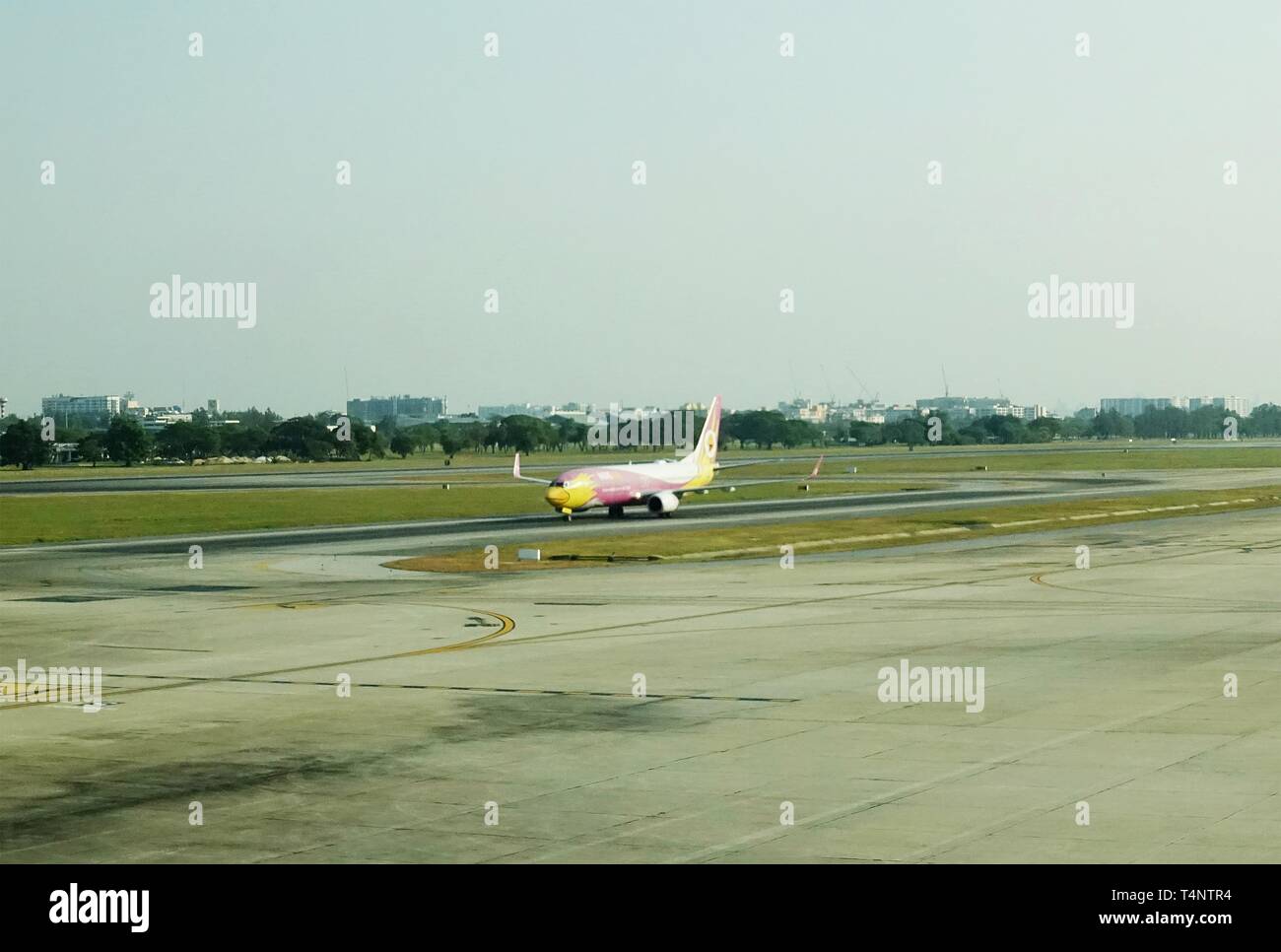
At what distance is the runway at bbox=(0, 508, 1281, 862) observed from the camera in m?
18.0

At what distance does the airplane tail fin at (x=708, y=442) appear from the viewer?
9775 cm

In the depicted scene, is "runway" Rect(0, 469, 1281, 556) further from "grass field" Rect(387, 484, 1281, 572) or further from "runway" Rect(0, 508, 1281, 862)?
"runway" Rect(0, 508, 1281, 862)

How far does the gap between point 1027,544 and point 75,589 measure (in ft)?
132

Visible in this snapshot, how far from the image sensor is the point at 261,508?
10462 centimetres

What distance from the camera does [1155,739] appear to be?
23.6 m

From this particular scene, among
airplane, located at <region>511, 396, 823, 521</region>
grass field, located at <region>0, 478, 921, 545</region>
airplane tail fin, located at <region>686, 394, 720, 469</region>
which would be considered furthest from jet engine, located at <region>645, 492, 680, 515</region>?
grass field, located at <region>0, 478, 921, 545</region>

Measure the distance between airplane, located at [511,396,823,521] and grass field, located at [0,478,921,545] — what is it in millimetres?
9926

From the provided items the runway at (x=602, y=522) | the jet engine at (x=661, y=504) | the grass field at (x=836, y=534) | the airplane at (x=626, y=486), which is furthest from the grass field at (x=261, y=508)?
the grass field at (x=836, y=534)

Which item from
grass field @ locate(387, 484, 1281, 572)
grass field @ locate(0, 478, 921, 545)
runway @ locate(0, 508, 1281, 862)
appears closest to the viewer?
runway @ locate(0, 508, 1281, 862)

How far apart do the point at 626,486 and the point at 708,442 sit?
12412 millimetres

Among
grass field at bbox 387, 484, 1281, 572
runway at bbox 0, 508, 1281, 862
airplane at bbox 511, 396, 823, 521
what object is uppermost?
airplane at bbox 511, 396, 823, 521

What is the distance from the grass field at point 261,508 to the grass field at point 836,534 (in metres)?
23.1

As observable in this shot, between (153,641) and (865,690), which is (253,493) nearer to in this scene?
(153,641)

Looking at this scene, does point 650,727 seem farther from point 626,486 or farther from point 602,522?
point 626,486
